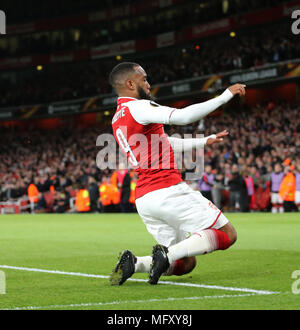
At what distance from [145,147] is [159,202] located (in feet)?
2.00

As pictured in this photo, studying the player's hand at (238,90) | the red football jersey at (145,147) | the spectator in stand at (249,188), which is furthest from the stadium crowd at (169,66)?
the player's hand at (238,90)

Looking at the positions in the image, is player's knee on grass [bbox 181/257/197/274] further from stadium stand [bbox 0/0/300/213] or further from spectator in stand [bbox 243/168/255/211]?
spectator in stand [bbox 243/168/255/211]

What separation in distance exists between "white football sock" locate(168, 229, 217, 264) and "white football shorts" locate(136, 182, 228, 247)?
0.12m

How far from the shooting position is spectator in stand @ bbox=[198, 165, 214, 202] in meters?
25.9

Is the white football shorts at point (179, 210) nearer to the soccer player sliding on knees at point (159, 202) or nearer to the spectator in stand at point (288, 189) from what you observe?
the soccer player sliding on knees at point (159, 202)

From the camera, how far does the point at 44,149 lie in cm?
4753

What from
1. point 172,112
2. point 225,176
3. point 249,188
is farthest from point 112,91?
point 172,112

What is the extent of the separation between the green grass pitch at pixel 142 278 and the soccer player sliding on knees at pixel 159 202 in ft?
0.81

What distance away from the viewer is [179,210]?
6.61 m

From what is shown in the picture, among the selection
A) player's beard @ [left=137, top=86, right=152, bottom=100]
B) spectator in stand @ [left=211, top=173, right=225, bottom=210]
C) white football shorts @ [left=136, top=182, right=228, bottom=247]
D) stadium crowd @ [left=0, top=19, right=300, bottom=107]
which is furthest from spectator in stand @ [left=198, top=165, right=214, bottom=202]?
white football shorts @ [left=136, top=182, right=228, bottom=247]

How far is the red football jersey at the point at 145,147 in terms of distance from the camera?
6.77 metres

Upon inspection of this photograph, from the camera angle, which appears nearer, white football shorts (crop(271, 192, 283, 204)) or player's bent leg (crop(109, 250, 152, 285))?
player's bent leg (crop(109, 250, 152, 285))

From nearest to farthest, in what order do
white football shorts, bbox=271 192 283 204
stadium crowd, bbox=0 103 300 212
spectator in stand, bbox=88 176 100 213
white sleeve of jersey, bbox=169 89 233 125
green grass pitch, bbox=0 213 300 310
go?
green grass pitch, bbox=0 213 300 310 → white sleeve of jersey, bbox=169 89 233 125 → white football shorts, bbox=271 192 283 204 → stadium crowd, bbox=0 103 300 212 → spectator in stand, bbox=88 176 100 213
